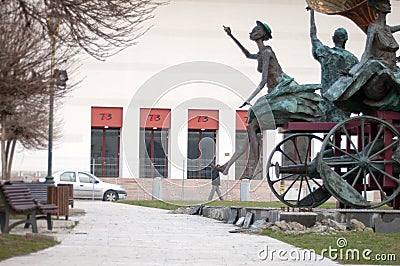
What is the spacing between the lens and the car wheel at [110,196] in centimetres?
3747

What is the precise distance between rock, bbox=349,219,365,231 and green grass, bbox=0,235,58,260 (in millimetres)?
5226

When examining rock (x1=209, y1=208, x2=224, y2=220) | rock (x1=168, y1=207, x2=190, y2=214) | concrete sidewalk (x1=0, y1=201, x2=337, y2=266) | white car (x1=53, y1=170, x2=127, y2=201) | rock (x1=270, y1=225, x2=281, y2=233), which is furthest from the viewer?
white car (x1=53, y1=170, x2=127, y2=201)

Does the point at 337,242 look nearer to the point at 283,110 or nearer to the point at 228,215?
the point at 283,110

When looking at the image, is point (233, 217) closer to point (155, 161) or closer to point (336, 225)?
point (336, 225)

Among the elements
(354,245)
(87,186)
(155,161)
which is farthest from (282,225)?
(87,186)

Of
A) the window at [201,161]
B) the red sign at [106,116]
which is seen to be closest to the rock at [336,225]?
the window at [201,161]

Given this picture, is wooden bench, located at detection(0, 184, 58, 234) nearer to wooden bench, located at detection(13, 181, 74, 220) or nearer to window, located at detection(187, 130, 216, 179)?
wooden bench, located at detection(13, 181, 74, 220)

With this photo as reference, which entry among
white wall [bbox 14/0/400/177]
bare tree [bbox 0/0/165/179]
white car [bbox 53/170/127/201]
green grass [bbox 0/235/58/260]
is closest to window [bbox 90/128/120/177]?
white wall [bbox 14/0/400/177]

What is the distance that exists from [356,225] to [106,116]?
32.8m

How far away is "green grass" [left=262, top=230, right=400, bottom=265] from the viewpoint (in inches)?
423

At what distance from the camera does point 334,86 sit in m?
15.8

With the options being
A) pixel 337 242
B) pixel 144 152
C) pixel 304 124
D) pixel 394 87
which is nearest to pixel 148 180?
pixel 144 152

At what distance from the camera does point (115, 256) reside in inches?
418

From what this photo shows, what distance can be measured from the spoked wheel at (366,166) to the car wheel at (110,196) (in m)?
22.8
